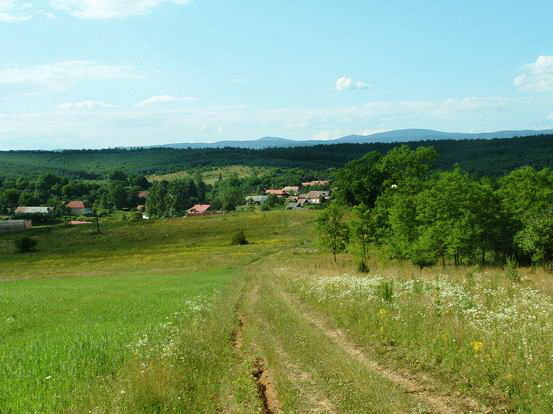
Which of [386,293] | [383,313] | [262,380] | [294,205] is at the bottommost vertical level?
[294,205]

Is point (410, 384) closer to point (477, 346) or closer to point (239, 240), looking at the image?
point (477, 346)

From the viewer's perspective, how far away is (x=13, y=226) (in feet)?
413

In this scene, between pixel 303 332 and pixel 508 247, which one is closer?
pixel 303 332

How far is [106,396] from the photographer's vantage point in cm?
966

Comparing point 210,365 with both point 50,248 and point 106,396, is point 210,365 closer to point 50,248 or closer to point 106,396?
point 106,396

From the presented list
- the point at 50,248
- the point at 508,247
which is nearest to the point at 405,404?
the point at 508,247

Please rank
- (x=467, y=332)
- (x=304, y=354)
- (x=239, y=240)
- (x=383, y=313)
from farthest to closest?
(x=239, y=240)
(x=383, y=313)
(x=304, y=354)
(x=467, y=332)

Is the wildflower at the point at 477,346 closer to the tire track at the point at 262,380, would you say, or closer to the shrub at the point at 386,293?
the tire track at the point at 262,380

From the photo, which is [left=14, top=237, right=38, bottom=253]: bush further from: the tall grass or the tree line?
the tall grass

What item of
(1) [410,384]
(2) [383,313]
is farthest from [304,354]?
(2) [383,313]

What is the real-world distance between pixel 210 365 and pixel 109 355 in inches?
110

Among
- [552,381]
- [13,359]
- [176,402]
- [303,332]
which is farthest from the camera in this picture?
[303,332]

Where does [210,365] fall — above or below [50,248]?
above

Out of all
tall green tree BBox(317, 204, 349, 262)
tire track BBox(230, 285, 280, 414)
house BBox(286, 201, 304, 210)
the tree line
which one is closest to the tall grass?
tire track BBox(230, 285, 280, 414)
